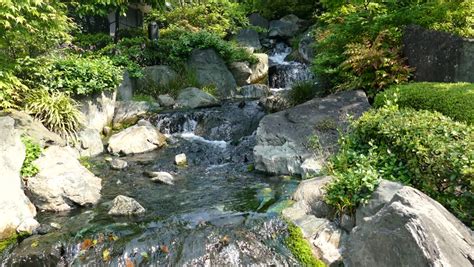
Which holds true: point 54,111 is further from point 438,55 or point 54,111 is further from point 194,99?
point 438,55

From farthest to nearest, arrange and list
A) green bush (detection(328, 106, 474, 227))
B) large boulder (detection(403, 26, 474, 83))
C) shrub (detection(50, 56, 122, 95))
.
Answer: shrub (detection(50, 56, 122, 95)) < large boulder (detection(403, 26, 474, 83)) < green bush (detection(328, 106, 474, 227))

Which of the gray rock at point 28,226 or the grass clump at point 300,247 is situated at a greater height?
the gray rock at point 28,226

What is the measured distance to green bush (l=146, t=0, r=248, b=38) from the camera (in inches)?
901

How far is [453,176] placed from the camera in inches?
193

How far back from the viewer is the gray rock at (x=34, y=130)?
9.20m

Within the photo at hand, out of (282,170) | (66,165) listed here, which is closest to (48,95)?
(66,165)

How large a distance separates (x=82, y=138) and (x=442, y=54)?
33.9 ft

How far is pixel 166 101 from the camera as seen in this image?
15852mm

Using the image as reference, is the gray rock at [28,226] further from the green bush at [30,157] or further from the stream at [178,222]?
the green bush at [30,157]

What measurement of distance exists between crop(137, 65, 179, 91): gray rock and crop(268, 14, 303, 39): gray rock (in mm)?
11303

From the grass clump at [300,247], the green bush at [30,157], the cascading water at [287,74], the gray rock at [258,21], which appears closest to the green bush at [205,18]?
the gray rock at [258,21]

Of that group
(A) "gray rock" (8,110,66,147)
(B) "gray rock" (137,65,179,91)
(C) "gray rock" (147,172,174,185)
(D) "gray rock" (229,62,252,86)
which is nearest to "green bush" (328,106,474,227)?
(C) "gray rock" (147,172,174,185)

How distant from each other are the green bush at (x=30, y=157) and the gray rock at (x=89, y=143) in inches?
107

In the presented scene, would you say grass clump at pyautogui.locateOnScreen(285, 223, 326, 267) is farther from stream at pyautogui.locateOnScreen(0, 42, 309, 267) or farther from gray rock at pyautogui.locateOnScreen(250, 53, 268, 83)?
gray rock at pyautogui.locateOnScreen(250, 53, 268, 83)
